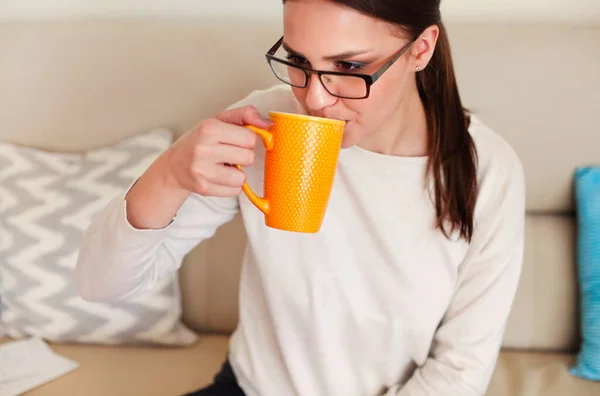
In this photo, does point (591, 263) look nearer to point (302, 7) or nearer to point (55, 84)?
point (302, 7)

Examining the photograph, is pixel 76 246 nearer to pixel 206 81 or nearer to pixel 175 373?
pixel 175 373

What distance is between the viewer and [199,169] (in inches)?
29.6

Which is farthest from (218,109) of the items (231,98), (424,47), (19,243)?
(424,47)

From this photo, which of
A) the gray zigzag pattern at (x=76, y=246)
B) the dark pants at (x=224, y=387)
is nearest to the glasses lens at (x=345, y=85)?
the dark pants at (x=224, y=387)

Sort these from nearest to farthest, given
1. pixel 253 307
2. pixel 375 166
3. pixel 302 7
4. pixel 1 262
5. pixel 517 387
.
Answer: pixel 302 7
pixel 375 166
pixel 253 307
pixel 517 387
pixel 1 262

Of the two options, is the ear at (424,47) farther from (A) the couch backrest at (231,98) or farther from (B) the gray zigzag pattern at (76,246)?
(B) the gray zigzag pattern at (76,246)

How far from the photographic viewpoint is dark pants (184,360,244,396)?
1.12 meters

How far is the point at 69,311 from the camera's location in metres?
1.40

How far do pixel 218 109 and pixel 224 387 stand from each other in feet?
2.22

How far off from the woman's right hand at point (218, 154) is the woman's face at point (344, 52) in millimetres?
107

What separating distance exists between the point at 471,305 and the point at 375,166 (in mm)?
299

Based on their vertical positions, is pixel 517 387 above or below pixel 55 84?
below

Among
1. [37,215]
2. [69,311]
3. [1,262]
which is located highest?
[37,215]

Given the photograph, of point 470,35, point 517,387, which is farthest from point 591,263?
point 470,35
